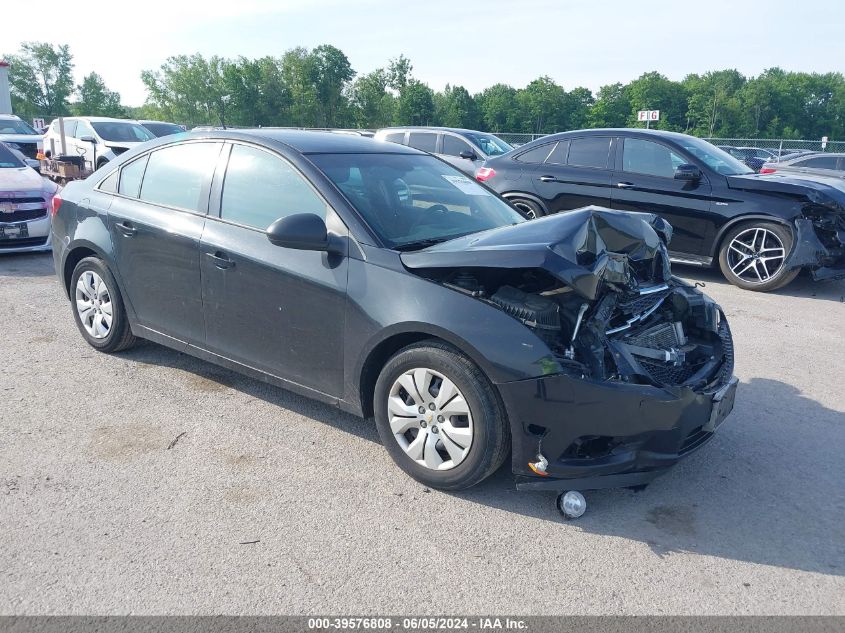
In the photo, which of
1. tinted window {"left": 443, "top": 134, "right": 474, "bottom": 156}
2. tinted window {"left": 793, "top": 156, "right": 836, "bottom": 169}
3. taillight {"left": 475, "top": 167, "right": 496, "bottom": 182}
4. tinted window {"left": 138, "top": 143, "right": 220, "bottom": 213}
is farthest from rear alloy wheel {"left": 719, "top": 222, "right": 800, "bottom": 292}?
tinted window {"left": 793, "top": 156, "right": 836, "bottom": 169}

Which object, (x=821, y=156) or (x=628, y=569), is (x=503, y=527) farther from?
(x=821, y=156)

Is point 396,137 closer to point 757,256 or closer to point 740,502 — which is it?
point 757,256

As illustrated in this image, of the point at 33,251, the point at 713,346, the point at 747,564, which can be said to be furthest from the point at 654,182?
the point at 33,251

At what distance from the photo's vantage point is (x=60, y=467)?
362 centimetres

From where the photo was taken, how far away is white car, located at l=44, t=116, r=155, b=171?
17.2 metres

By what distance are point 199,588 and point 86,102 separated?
102390mm

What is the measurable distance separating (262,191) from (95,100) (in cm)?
10146

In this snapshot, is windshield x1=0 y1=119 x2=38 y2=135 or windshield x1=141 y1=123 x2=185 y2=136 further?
windshield x1=0 y1=119 x2=38 y2=135

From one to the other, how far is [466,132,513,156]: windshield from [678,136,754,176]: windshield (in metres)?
6.97

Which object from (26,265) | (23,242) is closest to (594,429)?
(26,265)

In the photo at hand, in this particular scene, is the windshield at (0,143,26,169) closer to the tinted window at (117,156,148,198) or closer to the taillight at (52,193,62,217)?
the taillight at (52,193,62,217)

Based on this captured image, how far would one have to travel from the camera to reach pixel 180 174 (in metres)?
4.62

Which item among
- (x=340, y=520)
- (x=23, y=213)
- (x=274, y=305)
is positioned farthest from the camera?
(x=23, y=213)

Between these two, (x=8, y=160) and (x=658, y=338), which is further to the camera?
(x=8, y=160)
